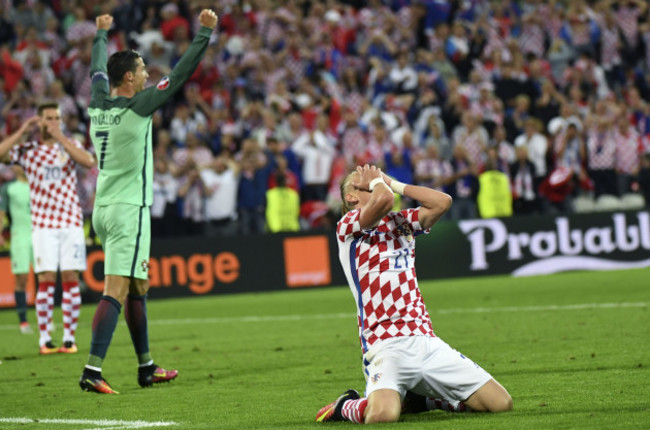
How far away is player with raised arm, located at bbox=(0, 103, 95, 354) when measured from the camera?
483 inches

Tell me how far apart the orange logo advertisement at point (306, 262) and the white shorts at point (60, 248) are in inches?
312

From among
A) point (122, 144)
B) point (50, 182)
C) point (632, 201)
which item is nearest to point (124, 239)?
point (122, 144)

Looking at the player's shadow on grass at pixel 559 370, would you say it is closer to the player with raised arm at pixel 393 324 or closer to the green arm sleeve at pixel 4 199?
the player with raised arm at pixel 393 324

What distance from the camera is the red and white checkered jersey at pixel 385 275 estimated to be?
6.79 m

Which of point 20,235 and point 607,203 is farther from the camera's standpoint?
point 607,203

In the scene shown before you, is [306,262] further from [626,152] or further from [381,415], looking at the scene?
[381,415]

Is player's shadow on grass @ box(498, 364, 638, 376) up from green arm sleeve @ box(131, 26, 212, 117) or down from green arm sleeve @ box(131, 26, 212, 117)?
down

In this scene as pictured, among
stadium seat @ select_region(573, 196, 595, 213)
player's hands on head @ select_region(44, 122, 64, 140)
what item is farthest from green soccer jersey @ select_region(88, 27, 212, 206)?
stadium seat @ select_region(573, 196, 595, 213)

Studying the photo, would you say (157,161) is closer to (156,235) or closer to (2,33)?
(156,235)

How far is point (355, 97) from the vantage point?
77.0 ft

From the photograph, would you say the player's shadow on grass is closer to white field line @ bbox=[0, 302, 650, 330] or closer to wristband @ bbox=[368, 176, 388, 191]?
wristband @ bbox=[368, 176, 388, 191]

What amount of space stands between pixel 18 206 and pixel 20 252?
0.67m

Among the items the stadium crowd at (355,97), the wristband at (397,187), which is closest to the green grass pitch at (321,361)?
Answer: the wristband at (397,187)

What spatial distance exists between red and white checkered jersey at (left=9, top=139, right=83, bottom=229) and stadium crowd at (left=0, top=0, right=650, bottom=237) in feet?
22.9
